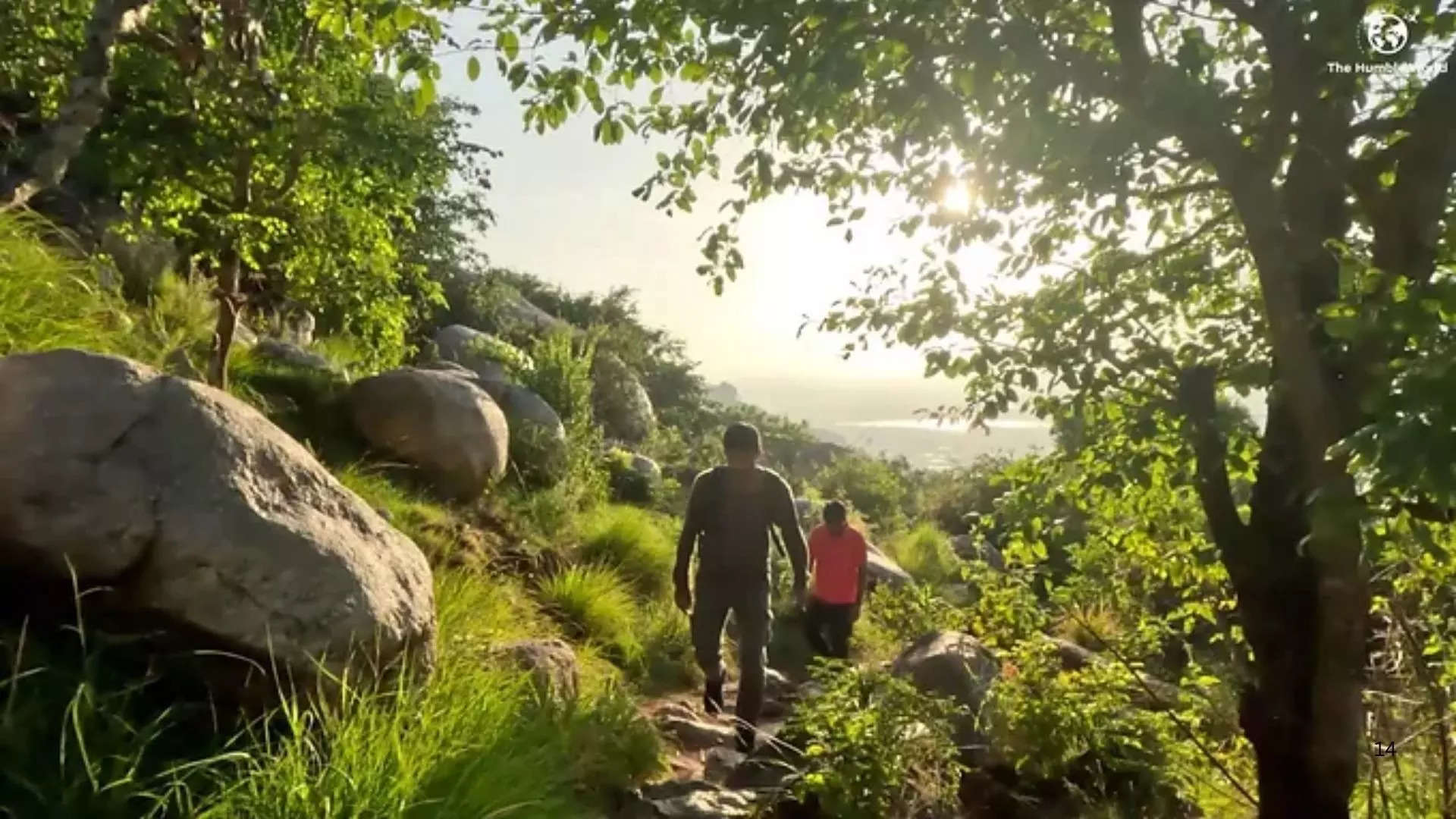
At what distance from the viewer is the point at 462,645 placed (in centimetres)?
480

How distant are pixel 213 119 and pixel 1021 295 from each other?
14.8 ft

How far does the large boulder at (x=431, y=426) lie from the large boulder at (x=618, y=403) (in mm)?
8403

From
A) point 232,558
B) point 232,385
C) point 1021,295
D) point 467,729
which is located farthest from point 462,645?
point 232,385

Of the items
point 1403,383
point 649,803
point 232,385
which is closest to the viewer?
point 1403,383

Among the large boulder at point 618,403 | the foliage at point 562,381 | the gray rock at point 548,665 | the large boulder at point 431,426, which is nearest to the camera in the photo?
the gray rock at point 548,665

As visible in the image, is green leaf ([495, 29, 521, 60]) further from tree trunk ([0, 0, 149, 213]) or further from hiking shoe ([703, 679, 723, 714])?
hiking shoe ([703, 679, 723, 714])

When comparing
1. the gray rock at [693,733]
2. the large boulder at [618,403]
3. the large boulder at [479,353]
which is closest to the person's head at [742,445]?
the gray rock at [693,733]

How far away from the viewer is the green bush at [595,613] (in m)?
7.72

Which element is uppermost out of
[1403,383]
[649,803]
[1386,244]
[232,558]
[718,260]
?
[1386,244]

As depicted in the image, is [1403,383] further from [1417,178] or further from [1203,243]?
[1203,243]

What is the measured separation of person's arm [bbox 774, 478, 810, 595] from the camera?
6285 mm

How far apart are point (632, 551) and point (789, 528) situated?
A: 4.02 meters

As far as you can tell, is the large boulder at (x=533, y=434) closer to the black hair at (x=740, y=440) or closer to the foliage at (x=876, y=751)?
the black hair at (x=740, y=440)

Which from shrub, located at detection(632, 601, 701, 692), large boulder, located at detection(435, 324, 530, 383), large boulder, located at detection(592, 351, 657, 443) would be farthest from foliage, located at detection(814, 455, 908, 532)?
shrub, located at detection(632, 601, 701, 692)
